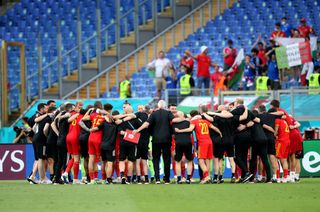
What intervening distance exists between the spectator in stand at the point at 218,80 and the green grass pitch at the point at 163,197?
10173mm

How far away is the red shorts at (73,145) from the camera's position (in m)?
28.1

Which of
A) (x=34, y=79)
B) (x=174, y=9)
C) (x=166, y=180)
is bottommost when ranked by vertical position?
(x=166, y=180)

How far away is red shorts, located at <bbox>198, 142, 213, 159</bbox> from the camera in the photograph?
27.7 meters

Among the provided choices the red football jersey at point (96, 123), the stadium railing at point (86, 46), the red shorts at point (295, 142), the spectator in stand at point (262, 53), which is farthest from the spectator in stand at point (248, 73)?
the red football jersey at point (96, 123)

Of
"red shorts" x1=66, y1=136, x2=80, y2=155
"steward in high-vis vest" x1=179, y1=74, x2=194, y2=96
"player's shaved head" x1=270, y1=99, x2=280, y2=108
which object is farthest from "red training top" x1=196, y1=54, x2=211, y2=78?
"red shorts" x1=66, y1=136, x2=80, y2=155

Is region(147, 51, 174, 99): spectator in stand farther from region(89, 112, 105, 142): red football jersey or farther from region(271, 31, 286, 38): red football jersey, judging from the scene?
region(89, 112, 105, 142): red football jersey

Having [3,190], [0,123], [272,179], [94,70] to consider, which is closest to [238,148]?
[272,179]

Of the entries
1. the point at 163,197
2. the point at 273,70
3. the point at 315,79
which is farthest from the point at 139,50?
the point at 163,197

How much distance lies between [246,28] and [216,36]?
4.18 feet

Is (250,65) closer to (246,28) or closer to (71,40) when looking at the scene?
(246,28)

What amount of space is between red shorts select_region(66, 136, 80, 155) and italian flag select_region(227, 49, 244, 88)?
9.67m

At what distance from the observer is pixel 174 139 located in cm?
2834

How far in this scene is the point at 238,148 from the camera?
91.7 feet

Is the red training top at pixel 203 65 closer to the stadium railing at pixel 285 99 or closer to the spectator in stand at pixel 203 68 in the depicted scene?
the spectator in stand at pixel 203 68
